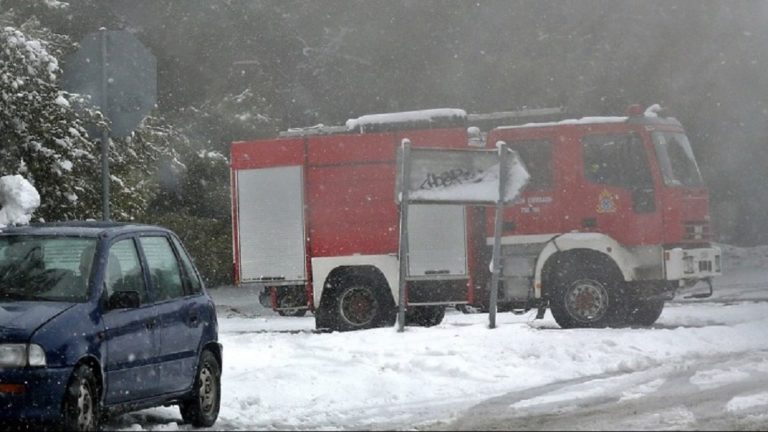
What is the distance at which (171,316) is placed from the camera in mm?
10203

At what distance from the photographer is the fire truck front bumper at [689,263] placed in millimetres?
19234

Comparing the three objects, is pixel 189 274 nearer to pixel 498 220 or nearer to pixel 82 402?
pixel 82 402

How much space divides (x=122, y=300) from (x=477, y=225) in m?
11.3

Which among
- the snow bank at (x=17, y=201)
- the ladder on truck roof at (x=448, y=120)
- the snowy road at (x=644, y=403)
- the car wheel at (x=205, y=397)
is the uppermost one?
the ladder on truck roof at (x=448, y=120)

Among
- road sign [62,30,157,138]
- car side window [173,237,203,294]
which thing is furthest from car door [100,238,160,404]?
road sign [62,30,157,138]

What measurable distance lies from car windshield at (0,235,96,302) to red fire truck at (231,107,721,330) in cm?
1003

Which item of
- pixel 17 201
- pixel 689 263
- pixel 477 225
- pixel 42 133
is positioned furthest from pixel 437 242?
pixel 17 201

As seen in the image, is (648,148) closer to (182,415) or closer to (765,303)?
(765,303)

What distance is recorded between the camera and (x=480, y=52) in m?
34.3

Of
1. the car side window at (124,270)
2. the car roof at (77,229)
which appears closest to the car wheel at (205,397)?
the car side window at (124,270)

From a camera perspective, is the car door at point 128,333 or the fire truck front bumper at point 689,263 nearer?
the car door at point 128,333

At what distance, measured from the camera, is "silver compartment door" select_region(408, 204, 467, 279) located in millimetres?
20016

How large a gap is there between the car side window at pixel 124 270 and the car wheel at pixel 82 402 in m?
0.76

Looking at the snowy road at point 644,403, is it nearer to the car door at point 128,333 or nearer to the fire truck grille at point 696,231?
the car door at point 128,333
